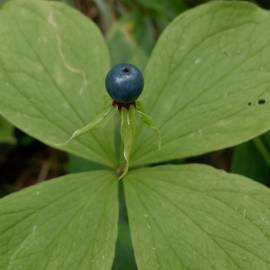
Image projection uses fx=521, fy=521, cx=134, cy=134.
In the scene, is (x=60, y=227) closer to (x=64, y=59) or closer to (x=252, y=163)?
(x=64, y=59)

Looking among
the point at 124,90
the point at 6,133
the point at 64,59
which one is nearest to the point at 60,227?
the point at 124,90

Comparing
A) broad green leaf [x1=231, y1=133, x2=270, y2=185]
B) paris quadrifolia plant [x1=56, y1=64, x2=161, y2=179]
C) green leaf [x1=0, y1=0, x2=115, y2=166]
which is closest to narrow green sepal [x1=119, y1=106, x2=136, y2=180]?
paris quadrifolia plant [x1=56, y1=64, x2=161, y2=179]

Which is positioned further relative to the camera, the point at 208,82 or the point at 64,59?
the point at 64,59

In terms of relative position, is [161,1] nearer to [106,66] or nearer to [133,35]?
[133,35]

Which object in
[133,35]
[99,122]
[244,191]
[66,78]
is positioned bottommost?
[244,191]

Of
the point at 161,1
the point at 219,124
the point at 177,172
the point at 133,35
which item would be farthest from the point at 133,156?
the point at 161,1

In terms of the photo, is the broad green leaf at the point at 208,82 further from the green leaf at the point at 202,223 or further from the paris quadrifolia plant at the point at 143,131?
the green leaf at the point at 202,223

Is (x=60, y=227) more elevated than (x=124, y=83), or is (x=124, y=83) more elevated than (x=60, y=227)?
(x=124, y=83)
